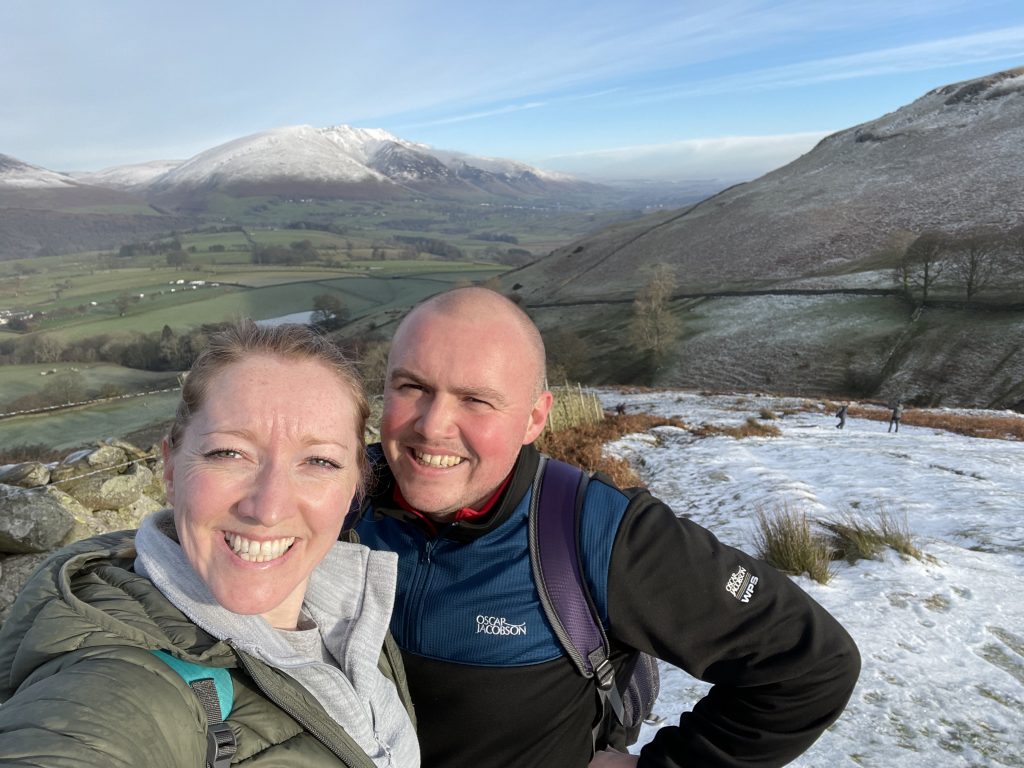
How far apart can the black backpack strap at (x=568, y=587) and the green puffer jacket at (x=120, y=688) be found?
69cm

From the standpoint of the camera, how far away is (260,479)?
147 cm

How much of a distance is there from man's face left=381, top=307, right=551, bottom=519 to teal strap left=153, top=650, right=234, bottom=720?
859 mm

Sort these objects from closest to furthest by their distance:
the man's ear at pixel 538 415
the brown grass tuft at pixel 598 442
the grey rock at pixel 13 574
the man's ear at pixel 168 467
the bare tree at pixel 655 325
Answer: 1. the man's ear at pixel 168 467
2. the man's ear at pixel 538 415
3. the grey rock at pixel 13 574
4. the brown grass tuft at pixel 598 442
5. the bare tree at pixel 655 325

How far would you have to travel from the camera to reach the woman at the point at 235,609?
1062 mm

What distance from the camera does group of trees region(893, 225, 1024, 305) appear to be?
37.2 metres

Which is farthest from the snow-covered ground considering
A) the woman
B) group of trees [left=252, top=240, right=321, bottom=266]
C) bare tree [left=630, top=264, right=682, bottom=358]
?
group of trees [left=252, top=240, right=321, bottom=266]

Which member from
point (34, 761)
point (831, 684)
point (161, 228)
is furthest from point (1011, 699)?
point (161, 228)

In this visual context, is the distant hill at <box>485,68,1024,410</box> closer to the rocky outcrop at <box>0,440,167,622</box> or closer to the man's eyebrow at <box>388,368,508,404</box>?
A: the rocky outcrop at <box>0,440,167,622</box>

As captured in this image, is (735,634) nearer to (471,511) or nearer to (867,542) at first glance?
(471,511)

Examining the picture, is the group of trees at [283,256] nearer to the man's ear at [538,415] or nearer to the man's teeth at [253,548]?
the man's ear at [538,415]

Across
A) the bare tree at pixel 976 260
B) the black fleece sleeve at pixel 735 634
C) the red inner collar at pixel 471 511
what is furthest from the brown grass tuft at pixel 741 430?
the bare tree at pixel 976 260

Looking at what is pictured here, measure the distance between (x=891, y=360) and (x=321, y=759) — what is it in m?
40.5

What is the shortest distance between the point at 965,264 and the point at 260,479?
161 feet

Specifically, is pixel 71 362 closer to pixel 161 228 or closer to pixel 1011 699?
pixel 1011 699
